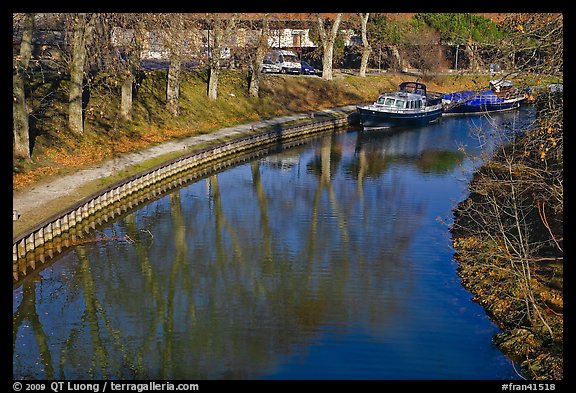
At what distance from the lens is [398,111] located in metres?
59.8

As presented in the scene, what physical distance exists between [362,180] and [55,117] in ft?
62.1

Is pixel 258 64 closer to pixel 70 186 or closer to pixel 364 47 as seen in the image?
pixel 364 47

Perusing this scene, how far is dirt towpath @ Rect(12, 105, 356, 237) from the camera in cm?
2877

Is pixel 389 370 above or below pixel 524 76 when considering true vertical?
below

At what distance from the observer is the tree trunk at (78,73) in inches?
1547

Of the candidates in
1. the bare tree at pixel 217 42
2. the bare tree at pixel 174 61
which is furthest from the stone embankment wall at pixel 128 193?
the bare tree at pixel 217 42

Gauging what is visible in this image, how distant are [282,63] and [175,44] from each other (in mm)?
27110

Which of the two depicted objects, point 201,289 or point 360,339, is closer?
point 360,339

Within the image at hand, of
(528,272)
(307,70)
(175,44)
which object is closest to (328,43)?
(307,70)

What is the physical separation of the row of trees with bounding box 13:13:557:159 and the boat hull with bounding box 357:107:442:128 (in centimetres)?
817

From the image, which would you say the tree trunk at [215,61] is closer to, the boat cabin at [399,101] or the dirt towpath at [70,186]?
Result: the dirt towpath at [70,186]
